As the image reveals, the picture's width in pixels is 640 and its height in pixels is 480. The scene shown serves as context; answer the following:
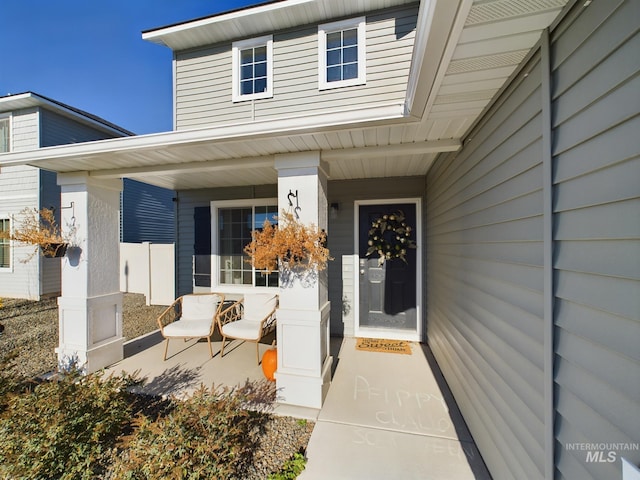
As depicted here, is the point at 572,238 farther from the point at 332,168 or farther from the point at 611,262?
the point at 332,168

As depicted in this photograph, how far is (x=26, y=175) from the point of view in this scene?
6066 mm

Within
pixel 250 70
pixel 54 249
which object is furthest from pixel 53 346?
pixel 250 70

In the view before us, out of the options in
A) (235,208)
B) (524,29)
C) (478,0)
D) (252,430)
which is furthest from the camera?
(235,208)

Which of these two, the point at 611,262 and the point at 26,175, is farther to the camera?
the point at 26,175

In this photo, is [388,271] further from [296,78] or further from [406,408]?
[296,78]

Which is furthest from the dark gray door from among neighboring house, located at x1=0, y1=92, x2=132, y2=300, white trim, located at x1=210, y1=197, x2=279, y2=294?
neighboring house, located at x1=0, y1=92, x2=132, y2=300

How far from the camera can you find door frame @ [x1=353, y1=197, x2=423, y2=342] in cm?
370

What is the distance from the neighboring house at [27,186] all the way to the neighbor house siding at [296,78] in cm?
409

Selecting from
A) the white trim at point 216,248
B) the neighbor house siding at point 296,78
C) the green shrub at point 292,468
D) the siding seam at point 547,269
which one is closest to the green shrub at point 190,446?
the green shrub at point 292,468

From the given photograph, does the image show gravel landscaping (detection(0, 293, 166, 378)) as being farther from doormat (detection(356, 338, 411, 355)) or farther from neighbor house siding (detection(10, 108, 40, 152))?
neighbor house siding (detection(10, 108, 40, 152))

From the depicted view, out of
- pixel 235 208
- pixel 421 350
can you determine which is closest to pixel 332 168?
pixel 235 208

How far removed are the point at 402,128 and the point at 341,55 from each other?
2.89 meters

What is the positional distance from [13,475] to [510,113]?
338cm

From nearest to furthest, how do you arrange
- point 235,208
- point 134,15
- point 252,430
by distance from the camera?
1. point 252,430
2. point 235,208
3. point 134,15
